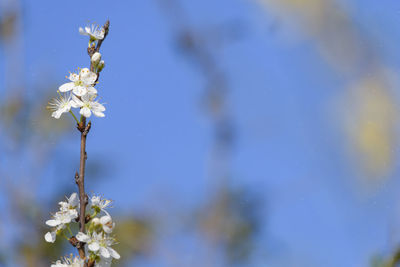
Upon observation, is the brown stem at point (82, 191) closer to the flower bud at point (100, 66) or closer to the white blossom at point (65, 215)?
the white blossom at point (65, 215)

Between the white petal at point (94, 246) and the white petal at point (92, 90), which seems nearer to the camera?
the white petal at point (94, 246)

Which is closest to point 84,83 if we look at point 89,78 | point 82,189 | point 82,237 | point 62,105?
point 89,78

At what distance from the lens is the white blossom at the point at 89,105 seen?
4.66 feet

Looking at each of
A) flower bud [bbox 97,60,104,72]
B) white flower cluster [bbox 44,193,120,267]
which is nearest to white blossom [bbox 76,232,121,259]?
white flower cluster [bbox 44,193,120,267]

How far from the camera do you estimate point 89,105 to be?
56.7 inches

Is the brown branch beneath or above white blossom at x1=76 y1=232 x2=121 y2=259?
above

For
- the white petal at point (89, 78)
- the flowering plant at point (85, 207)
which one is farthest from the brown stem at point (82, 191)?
the white petal at point (89, 78)

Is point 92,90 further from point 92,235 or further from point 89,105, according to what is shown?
point 92,235

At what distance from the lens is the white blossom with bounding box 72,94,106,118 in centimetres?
142

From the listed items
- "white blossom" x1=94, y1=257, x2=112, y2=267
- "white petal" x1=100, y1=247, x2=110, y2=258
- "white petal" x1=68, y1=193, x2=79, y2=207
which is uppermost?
"white petal" x1=68, y1=193, x2=79, y2=207

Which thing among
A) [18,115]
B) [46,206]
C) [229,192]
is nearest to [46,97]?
[18,115]

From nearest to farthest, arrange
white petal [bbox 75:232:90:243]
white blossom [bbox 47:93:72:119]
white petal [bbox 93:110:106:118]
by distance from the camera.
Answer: white petal [bbox 75:232:90:243] → white petal [bbox 93:110:106:118] → white blossom [bbox 47:93:72:119]

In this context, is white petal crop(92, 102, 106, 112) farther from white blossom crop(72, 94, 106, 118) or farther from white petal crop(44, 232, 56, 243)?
white petal crop(44, 232, 56, 243)

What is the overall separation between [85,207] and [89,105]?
24 centimetres
